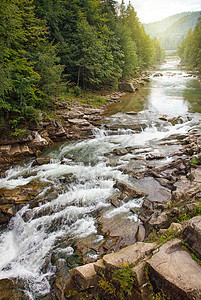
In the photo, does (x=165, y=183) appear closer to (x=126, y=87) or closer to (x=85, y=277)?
(x=85, y=277)

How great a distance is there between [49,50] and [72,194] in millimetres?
14515

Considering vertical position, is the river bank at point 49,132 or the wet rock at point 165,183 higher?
the river bank at point 49,132

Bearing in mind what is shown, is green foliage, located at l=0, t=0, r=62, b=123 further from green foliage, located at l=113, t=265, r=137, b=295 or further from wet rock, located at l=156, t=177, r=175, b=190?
green foliage, located at l=113, t=265, r=137, b=295

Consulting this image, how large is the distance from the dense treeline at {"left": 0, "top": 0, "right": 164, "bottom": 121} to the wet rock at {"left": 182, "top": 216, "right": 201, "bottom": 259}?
34.6ft

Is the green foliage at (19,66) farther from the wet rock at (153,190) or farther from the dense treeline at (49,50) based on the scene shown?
the wet rock at (153,190)

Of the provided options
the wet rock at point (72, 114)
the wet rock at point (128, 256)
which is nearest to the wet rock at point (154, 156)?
the wet rock at point (128, 256)

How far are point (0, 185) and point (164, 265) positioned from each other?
341 inches

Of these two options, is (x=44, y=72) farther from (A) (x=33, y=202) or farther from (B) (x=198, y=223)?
(B) (x=198, y=223)

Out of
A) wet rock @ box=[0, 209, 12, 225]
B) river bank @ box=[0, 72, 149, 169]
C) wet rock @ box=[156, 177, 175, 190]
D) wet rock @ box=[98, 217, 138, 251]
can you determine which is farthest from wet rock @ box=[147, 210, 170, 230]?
river bank @ box=[0, 72, 149, 169]

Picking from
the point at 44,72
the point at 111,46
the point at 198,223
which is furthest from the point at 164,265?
the point at 111,46

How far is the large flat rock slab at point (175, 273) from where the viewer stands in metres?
2.68

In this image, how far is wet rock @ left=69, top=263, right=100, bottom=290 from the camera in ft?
12.0

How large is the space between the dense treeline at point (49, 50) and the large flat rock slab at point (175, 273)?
34.3 ft

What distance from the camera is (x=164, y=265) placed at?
3.12 meters
